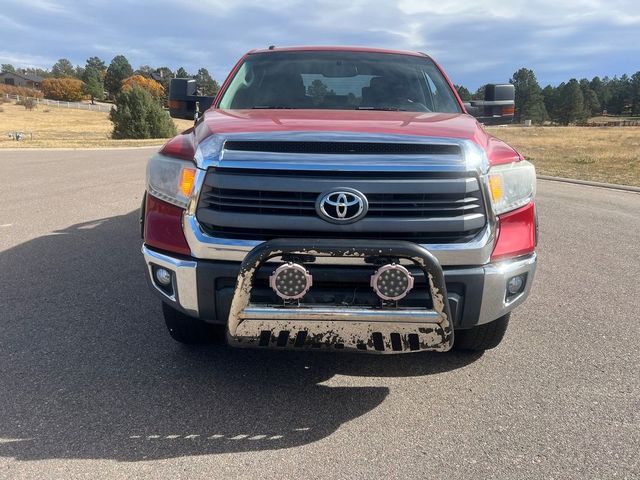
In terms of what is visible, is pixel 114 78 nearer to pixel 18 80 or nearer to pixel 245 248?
pixel 18 80

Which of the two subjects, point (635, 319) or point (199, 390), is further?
point (635, 319)

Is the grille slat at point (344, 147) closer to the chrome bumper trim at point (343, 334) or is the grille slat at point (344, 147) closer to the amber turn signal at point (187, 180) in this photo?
the amber turn signal at point (187, 180)

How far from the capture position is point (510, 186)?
269 centimetres

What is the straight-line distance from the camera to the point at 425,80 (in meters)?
4.27

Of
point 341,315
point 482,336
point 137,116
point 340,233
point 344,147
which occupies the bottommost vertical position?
point 137,116

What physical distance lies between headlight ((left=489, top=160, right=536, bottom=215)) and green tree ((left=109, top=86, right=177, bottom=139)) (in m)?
35.2

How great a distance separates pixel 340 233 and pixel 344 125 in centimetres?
61

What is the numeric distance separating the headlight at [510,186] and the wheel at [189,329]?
1667mm

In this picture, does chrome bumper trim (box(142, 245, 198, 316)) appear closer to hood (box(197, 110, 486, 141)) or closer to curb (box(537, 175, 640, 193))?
hood (box(197, 110, 486, 141))

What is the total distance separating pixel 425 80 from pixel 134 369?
2.93m

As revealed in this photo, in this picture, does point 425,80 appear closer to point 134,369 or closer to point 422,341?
point 422,341

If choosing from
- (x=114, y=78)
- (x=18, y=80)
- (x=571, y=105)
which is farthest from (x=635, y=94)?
(x=18, y=80)

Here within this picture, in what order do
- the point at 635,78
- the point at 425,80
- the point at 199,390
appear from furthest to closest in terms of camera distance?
the point at 635,78 → the point at 425,80 → the point at 199,390

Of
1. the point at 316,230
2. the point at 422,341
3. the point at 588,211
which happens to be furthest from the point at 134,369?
the point at 588,211
